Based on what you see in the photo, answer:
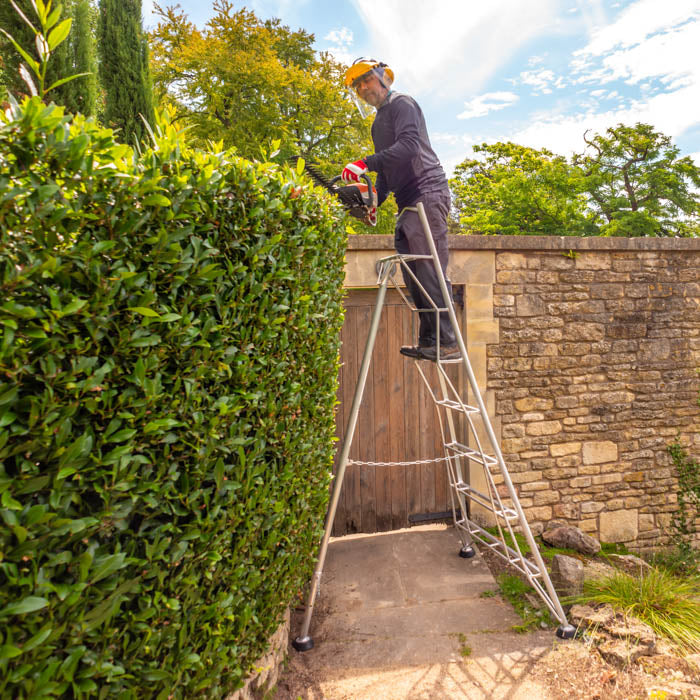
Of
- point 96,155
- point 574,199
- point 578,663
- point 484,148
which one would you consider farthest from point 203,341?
point 484,148

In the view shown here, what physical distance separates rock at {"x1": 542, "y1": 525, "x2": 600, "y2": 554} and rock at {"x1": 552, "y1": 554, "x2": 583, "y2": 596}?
0.94 metres

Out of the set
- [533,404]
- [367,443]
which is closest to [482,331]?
[533,404]

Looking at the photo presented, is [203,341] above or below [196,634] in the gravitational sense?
above

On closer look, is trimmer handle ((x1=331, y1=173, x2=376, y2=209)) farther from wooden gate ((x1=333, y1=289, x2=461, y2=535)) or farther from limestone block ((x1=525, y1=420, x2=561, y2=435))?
limestone block ((x1=525, y1=420, x2=561, y2=435))

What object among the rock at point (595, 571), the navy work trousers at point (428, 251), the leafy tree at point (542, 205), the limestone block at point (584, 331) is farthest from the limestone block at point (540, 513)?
the leafy tree at point (542, 205)

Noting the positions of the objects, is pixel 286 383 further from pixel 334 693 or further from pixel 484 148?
pixel 484 148

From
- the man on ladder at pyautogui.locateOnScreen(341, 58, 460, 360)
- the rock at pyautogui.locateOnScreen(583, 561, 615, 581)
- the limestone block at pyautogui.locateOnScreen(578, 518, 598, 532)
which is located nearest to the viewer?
the man on ladder at pyautogui.locateOnScreen(341, 58, 460, 360)

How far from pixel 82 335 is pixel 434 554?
3376 millimetres

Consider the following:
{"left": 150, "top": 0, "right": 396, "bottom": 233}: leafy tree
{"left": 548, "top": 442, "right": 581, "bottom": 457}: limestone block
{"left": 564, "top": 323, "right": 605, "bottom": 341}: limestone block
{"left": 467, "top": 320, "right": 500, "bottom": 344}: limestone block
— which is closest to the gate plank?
{"left": 467, "top": 320, "right": 500, "bottom": 344}: limestone block

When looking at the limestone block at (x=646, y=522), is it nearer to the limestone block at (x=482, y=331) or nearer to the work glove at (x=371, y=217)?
the limestone block at (x=482, y=331)

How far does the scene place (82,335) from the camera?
1.11 m

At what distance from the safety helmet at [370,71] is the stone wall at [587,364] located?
1.31 meters

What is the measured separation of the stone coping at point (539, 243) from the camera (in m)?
3.86

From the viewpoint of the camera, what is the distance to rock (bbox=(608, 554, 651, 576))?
392 cm
